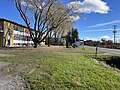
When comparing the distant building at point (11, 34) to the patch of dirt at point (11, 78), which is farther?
the distant building at point (11, 34)

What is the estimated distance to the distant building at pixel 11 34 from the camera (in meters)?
51.9

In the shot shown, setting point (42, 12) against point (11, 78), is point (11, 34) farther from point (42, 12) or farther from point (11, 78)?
point (11, 78)

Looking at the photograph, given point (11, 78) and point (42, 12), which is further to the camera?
point (42, 12)

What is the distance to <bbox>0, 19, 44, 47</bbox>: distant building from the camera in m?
51.9

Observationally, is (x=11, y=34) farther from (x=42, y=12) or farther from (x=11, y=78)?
(x=11, y=78)

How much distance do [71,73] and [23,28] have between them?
59.4 meters

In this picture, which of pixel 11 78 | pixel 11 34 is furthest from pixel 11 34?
pixel 11 78

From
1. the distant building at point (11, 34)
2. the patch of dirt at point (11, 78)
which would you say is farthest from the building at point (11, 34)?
the patch of dirt at point (11, 78)

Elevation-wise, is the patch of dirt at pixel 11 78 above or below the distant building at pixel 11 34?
below

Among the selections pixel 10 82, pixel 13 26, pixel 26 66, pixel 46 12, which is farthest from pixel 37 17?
pixel 10 82

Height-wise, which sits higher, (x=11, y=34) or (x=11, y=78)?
(x=11, y=34)

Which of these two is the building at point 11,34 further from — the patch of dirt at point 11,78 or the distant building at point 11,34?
the patch of dirt at point 11,78

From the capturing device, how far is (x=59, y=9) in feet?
140

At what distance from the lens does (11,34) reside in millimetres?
57031
